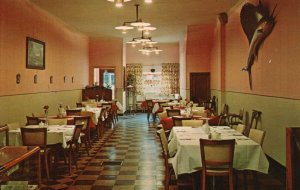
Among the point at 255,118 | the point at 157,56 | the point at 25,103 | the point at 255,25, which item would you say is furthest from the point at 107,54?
the point at 255,118

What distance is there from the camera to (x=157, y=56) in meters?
19.7

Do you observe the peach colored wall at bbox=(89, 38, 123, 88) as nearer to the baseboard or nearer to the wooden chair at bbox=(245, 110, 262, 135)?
the wooden chair at bbox=(245, 110, 262, 135)

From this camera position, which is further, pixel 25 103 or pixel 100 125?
pixel 100 125

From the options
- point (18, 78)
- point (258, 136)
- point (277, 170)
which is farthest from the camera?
point (18, 78)

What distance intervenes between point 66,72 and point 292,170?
35.3 ft

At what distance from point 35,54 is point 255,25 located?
19.5 feet

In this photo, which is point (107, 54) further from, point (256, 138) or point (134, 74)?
point (256, 138)

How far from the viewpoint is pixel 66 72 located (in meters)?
13.3

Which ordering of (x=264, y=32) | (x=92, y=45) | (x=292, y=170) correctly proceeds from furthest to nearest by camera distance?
(x=92, y=45) → (x=264, y=32) → (x=292, y=170)

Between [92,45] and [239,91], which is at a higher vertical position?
[92,45]

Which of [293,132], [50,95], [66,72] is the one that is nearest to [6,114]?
[50,95]

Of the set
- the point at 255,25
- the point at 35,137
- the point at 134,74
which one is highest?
the point at 255,25

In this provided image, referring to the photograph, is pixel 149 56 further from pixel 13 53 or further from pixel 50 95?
pixel 13 53

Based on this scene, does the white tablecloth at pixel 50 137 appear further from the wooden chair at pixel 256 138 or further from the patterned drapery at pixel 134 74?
the patterned drapery at pixel 134 74
